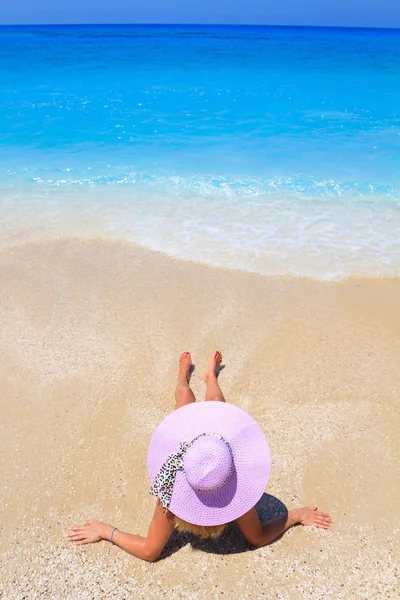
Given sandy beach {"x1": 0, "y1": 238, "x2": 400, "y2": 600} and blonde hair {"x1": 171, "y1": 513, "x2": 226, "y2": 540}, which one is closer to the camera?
blonde hair {"x1": 171, "y1": 513, "x2": 226, "y2": 540}

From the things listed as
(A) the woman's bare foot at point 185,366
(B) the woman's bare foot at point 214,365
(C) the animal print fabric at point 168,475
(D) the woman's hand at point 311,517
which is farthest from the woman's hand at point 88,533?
(B) the woman's bare foot at point 214,365

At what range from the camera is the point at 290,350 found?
4.31 metres

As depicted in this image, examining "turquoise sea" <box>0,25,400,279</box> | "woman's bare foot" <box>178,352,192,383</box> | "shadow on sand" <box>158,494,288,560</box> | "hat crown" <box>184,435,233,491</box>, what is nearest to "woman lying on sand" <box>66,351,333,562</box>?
"hat crown" <box>184,435,233,491</box>

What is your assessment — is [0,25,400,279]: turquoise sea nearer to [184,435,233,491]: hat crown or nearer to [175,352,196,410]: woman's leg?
[175,352,196,410]: woman's leg

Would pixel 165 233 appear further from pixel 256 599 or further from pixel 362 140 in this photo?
pixel 362 140

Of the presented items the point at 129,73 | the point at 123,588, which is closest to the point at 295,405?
the point at 123,588

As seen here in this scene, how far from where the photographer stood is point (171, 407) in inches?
147

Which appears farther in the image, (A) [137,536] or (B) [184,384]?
(B) [184,384]

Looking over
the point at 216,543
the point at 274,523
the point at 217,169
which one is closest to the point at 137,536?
the point at 216,543

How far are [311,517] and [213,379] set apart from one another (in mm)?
1338

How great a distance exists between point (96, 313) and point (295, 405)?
2255 mm

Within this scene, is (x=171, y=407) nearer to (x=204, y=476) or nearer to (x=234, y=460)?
(x=234, y=460)

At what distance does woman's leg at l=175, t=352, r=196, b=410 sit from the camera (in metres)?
3.57

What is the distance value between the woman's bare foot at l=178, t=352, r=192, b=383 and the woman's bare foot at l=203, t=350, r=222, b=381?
0.15m
